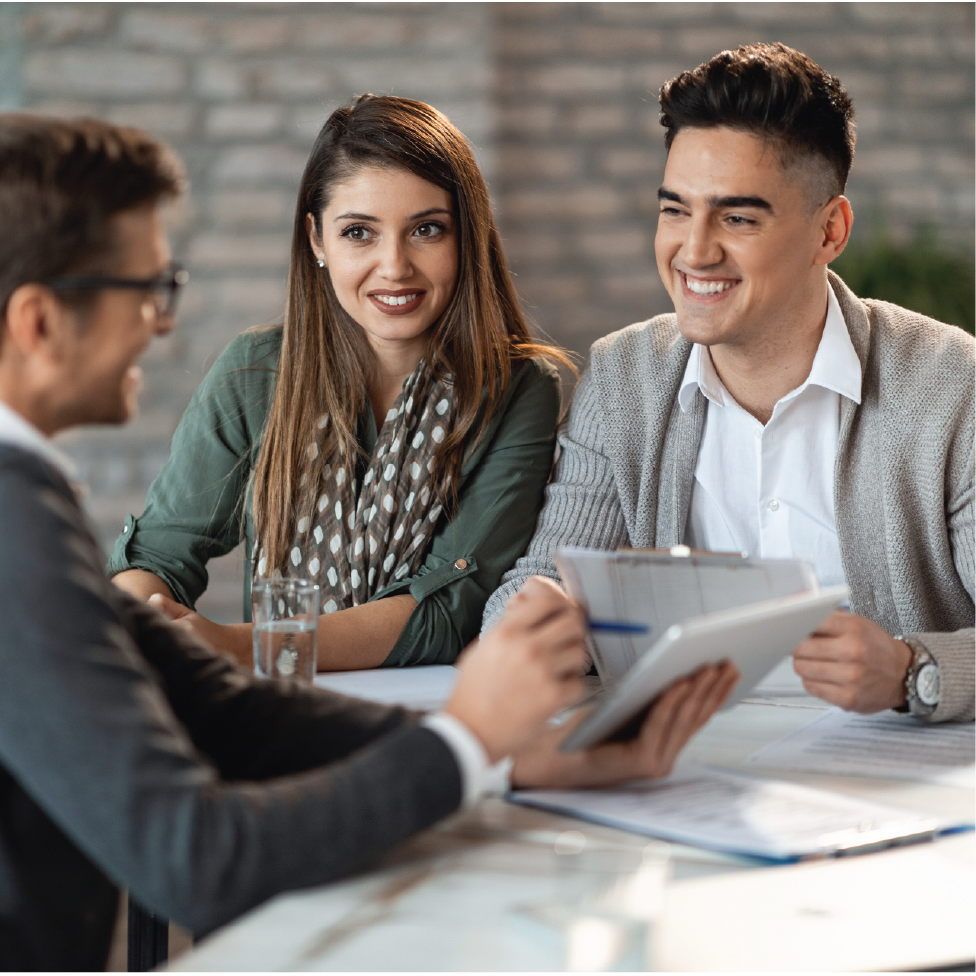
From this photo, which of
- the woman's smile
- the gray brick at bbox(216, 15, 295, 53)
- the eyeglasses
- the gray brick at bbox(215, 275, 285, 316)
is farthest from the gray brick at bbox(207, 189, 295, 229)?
the eyeglasses

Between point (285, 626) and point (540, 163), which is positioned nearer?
point (285, 626)

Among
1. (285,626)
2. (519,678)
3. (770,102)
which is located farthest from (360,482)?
(519,678)

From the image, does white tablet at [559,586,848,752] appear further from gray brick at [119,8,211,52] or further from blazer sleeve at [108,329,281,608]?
gray brick at [119,8,211,52]

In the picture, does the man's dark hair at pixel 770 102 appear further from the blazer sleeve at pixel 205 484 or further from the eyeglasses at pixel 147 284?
the eyeglasses at pixel 147 284

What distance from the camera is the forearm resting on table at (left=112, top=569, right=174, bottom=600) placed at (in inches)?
68.7

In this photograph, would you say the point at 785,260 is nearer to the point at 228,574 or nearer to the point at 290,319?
the point at 290,319

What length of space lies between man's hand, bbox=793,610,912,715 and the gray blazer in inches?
17.0

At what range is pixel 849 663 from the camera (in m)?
1.24

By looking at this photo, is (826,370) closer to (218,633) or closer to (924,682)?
(924,682)

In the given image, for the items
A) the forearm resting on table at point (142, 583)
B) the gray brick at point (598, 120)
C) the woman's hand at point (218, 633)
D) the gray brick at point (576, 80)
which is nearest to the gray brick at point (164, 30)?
the gray brick at point (576, 80)

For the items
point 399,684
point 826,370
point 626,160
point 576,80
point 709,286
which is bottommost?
point 399,684

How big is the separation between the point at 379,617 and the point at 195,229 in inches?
76.6

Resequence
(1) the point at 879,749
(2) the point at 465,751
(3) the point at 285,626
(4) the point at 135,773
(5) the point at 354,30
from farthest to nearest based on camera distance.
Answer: (5) the point at 354,30, (3) the point at 285,626, (1) the point at 879,749, (2) the point at 465,751, (4) the point at 135,773

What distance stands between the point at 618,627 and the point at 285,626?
412mm
